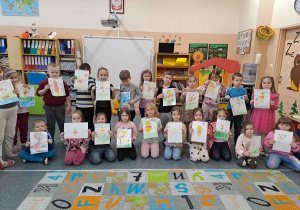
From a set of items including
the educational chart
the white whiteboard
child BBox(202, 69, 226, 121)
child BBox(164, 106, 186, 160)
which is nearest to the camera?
child BBox(164, 106, 186, 160)

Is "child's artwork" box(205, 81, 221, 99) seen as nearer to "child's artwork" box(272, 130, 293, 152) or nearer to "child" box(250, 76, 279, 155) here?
"child" box(250, 76, 279, 155)

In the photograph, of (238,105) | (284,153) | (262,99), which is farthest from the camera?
(238,105)

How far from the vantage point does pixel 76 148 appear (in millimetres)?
2852

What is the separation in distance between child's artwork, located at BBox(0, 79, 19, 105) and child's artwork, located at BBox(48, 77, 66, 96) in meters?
0.47

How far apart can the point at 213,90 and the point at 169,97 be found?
0.71 metres

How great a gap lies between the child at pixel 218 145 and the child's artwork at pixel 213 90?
326 mm

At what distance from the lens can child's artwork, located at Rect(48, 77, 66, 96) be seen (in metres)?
2.99

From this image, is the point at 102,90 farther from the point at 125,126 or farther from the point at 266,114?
the point at 266,114

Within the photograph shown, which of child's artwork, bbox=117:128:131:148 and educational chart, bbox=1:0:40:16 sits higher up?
educational chart, bbox=1:0:40:16

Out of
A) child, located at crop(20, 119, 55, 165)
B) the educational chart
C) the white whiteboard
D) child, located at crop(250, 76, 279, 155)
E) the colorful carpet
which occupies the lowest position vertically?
the colorful carpet

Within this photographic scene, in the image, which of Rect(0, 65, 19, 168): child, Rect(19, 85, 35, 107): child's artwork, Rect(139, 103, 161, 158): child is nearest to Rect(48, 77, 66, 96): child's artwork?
Rect(19, 85, 35, 107): child's artwork

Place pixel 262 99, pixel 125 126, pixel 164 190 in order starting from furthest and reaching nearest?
pixel 262 99, pixel 125 126, pixel 164 190

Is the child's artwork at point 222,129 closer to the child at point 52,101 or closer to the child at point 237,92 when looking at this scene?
the child at point 237,92

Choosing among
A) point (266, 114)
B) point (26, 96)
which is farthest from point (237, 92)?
point (26, 96)
